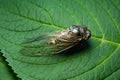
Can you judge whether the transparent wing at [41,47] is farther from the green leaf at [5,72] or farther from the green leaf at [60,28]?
the green leaf at [5,72]

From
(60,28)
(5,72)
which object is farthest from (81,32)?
(5,72)

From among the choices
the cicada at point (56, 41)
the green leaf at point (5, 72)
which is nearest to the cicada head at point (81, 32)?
the cicada at point (56, 41)

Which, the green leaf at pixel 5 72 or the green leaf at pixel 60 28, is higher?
the green leaf at pixel 60 28

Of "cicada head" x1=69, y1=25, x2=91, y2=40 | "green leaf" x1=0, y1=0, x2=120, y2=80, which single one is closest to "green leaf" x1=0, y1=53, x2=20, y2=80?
"green leaf" x1=0, y1=0, x2=120, y2=80

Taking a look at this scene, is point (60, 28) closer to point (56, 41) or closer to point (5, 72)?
point (56, 41)

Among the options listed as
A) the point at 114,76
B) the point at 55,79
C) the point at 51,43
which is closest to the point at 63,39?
the point at 51,43

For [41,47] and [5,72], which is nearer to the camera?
[41,47]

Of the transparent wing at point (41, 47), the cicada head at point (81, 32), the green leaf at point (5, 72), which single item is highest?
the cicada head at point (81, 32)

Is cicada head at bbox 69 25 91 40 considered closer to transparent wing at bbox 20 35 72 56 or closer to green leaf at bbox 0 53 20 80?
transparent wing at bbox 20 35 72 56
